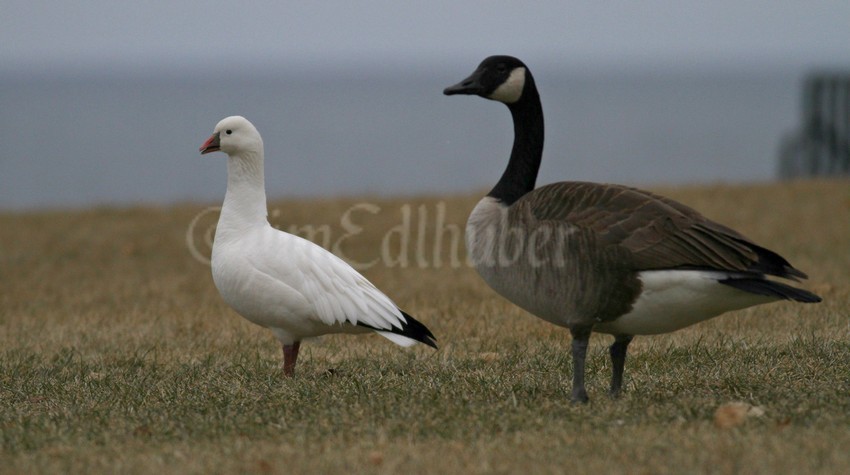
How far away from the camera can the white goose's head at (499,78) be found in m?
6.34

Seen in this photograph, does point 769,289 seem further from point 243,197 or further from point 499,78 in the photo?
point 243,197

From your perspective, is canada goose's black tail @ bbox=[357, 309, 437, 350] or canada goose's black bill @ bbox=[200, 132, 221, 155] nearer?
canada goose's black tail @ bbox=[357, 309, 437, 350]

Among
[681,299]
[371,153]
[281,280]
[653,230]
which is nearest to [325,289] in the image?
[281,280]

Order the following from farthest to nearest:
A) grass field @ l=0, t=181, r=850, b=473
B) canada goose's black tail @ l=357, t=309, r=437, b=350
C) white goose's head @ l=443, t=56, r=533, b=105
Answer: canada goose's black tail @ l=357, t=309, r=437, b=350, white goose's head @ l=443, t=56, r=533, b=105, grass field @ l=0, t=181, r=850, b=473

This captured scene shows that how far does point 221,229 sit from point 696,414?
10.0 ft

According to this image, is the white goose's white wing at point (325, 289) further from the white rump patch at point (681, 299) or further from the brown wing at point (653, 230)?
the white rump patch at point (681, 299)

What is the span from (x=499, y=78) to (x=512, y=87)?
3.5 inches

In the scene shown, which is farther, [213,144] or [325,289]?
[213,144]

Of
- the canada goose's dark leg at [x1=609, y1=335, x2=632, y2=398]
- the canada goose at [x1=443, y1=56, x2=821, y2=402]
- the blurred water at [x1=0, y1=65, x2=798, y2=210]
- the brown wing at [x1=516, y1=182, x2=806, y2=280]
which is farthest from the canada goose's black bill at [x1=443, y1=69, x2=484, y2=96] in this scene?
the blurred water at [x1=0, y1=65, x2=798, y2=210]

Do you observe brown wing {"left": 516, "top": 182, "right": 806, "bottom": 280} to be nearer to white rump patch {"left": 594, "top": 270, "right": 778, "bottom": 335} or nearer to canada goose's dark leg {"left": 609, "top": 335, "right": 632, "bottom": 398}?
white rump patch {"left": 594, "top": 270, "right": 778, "bottom": 335}

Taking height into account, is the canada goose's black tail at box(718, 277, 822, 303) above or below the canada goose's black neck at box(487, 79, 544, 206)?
below

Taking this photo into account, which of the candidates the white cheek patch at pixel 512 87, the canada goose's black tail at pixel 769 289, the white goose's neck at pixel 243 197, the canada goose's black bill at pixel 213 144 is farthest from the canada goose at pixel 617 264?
the canada goose's black bill at pixel 213 144

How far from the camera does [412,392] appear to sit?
596 cm

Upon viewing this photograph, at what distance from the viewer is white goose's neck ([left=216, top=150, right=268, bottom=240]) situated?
6902 millimetres
